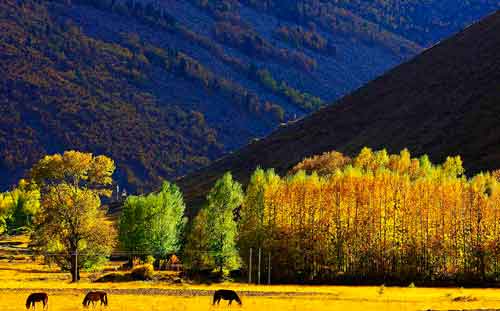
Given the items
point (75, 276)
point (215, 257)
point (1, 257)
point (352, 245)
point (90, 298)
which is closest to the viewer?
point (90, 298)

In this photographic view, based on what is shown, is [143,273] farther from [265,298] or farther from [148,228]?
[265,298]

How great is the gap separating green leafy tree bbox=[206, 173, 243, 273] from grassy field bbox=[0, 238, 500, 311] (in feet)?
57.8

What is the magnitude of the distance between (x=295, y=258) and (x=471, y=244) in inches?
795

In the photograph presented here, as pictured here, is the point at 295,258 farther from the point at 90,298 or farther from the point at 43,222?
the point at 90,298

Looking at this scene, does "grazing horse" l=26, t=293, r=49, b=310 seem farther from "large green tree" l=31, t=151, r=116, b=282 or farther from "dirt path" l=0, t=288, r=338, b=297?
"large green tree" l=31, t=151, r=116, b=282

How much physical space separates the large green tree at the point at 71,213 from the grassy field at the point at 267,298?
355 inches

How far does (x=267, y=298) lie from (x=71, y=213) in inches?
1441

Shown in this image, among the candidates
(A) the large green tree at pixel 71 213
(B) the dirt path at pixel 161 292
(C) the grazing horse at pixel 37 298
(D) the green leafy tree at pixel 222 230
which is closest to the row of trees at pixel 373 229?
(D) the green leafy tree at pixel 222 230

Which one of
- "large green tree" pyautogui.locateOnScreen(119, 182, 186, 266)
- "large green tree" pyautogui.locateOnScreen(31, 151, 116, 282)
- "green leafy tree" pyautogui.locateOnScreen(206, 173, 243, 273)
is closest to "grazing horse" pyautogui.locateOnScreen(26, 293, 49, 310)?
"large green tree" pyautogui.locateOnScreen(31, 151, 116, 282)

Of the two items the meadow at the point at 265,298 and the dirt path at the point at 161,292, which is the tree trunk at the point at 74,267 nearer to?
the meadow at the point at 265,298

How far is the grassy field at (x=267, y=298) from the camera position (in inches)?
2852

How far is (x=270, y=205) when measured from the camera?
117 meters

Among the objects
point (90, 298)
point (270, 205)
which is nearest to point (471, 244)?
point (270, 205)

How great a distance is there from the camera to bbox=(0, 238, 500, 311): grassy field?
7244 centimetres
